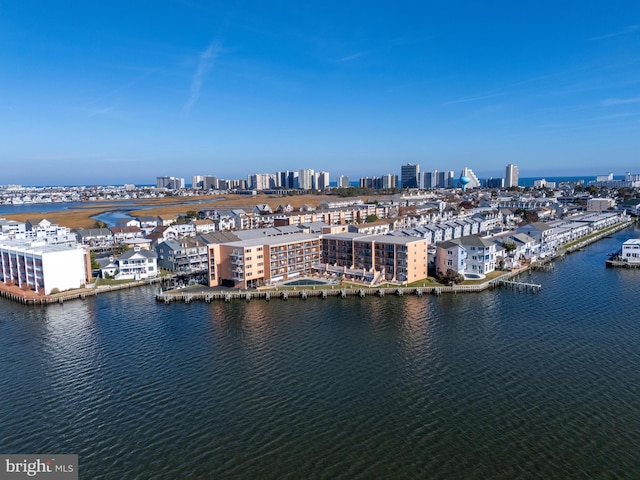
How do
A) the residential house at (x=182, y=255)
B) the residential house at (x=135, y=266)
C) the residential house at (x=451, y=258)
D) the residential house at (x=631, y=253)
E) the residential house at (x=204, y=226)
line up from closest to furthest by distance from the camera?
the residential house at (x=451, y=258) → the residential house at (x=135, y=266) → the residential house at (x=182, y=255) → the residential house at (x=631, y=253) → the residential house at (x=204, y=226)

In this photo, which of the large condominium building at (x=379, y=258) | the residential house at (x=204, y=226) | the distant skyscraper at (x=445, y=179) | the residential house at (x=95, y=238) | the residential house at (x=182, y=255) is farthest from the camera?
the distant skyscraper at (x=445, y=179)

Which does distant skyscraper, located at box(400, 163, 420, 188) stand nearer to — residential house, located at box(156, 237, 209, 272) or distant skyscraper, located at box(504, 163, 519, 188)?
distant skyscraper, located at box(504, 163, 519, 188)

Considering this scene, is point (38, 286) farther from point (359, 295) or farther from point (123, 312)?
point (359, 295)

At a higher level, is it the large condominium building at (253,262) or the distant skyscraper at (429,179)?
the distant skyscraper at (429,179)

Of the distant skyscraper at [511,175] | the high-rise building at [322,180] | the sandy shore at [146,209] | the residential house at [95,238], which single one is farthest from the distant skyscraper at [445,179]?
the residential house at [95,238]

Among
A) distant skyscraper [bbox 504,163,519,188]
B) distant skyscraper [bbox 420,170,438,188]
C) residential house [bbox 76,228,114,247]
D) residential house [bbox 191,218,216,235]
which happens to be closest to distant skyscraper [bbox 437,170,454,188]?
distant skyscraper [bbox 420,170,438,188]

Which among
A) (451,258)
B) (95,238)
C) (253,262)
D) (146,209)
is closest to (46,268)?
(253,262)

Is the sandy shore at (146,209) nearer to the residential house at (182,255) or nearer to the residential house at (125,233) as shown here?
the residential house at (125,233)
